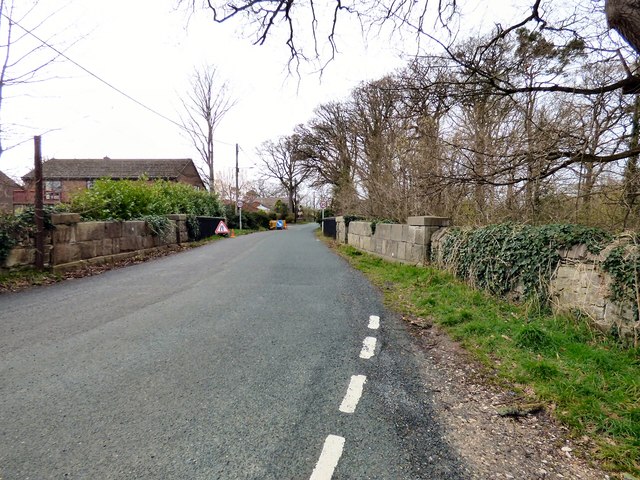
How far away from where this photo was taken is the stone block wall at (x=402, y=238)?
7250 mm

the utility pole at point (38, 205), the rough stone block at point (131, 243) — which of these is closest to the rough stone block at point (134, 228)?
the rough stone block at point (131, 243)

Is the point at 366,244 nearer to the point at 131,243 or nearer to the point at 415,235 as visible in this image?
the point at 415,235

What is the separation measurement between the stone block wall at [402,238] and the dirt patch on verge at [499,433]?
14.7 ft

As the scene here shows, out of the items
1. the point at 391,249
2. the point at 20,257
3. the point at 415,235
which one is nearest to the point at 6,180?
the point at 20,257

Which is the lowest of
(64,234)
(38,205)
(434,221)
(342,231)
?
(342,231)

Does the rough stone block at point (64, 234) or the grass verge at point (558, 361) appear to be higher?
the rough stone block at point (64, 234)

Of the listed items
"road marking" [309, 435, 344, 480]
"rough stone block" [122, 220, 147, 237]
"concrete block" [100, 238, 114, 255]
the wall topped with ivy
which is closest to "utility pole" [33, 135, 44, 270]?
"concrete block" [100, 238, 114, 255]

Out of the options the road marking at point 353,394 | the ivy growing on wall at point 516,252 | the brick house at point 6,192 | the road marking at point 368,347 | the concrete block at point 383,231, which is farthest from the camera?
the concrete block at point 383,231

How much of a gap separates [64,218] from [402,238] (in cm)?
785

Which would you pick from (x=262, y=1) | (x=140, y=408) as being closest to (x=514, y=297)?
(x=140, y=408)

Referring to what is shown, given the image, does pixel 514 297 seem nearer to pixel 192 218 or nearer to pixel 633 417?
pixel 633 417

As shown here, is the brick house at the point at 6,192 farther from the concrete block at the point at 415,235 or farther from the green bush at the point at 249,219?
the green bush at the point at 249,219

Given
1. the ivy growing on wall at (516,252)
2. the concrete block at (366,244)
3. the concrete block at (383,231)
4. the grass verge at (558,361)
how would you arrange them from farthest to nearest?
the concrete block at (366,244) → the concrete block at (383,231) → the ivy growing on wall at (516,252) → the grass verge at (558,361)

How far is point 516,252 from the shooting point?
14.8ft
